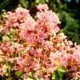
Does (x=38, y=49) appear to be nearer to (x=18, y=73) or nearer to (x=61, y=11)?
(x=18, y=73)

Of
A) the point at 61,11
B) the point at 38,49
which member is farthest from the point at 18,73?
the point at 61,11

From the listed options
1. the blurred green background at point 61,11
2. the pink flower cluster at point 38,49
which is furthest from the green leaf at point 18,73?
the blurred green background at point 61,11

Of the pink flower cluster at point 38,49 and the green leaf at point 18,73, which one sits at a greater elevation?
the pink flower cluster at point 38,49

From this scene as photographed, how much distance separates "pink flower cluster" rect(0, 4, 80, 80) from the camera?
5.67m

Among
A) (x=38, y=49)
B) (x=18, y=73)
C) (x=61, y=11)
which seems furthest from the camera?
(x=61, y=11)

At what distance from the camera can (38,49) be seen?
5664mm

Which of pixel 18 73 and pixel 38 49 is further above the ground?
pixel 38 49

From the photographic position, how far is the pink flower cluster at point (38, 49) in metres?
5.67

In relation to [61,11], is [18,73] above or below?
below

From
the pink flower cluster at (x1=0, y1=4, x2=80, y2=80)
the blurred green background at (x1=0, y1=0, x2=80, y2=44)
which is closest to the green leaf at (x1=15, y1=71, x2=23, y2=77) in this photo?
the pink flower cluster at (x1=0, y1=4, x2=80, y2=80)

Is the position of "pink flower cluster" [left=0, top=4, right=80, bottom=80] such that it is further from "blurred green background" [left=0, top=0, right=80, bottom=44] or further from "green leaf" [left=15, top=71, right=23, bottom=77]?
"blurred green background" [left=0, top=0, right=80, bottom=44]

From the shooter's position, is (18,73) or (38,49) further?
(18,73)

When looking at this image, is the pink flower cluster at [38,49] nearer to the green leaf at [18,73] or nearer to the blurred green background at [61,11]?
the green leaf at [18,73]

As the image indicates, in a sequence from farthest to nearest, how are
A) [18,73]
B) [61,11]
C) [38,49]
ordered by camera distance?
1. [61,11]
2. [18,73]
3. [38,49]
